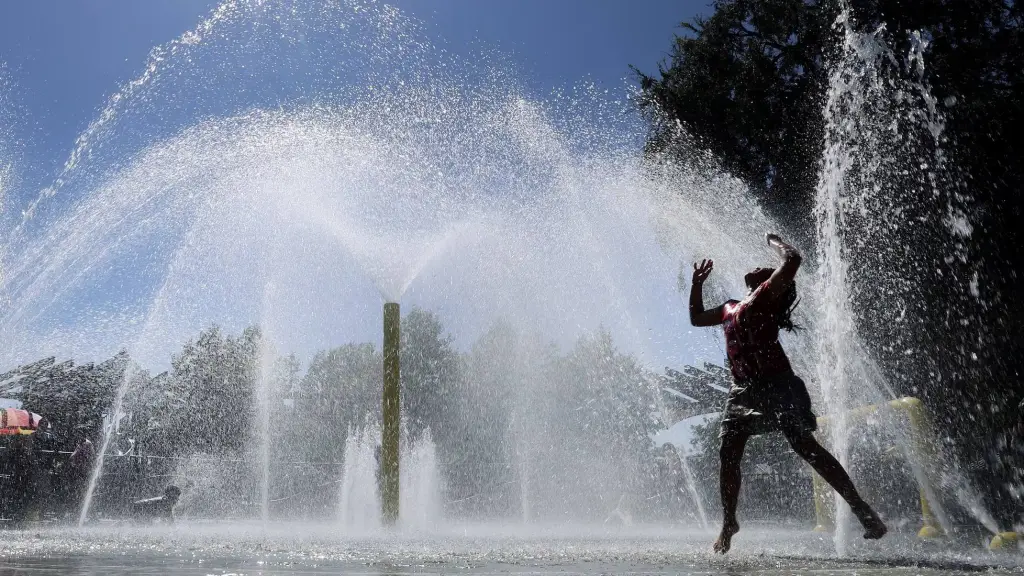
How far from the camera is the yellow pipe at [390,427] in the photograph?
21.4 feet

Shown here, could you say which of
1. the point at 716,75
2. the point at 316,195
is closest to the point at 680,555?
the point at 316,195

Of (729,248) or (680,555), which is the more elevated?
(729,248)

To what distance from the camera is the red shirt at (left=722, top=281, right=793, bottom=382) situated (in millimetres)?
4281

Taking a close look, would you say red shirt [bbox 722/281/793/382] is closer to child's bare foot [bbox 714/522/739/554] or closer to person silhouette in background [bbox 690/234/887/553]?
person silhouette in background [bbox 690/234/887/553]

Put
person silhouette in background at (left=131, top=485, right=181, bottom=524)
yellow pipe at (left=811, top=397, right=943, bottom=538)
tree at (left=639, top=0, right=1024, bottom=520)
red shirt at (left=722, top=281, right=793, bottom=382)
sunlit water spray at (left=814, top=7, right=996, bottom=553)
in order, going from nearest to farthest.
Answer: red shirt at (left=722, top=281, right=793, bottom=382) < yellow pipe at (left=811, top=397, right=943, bottom=538) < tree at (left=639, top=0, right=1024, bottom=520) < sunlit water spray at (left=814, top=7, right=996, bottom=553) < person silhouette in background at (left=131, top=485, right=181, bottom=524)

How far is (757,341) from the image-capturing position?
4316 millimetres

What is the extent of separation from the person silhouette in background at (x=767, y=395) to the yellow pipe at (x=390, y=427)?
2.96 meters

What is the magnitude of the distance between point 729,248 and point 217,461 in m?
17.5

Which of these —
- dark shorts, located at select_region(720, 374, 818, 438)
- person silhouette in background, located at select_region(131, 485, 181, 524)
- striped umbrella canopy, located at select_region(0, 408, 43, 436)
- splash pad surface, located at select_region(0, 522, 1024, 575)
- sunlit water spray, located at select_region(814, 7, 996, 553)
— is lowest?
splash pad surface, located at select_region(0, 522, 1024, 575)

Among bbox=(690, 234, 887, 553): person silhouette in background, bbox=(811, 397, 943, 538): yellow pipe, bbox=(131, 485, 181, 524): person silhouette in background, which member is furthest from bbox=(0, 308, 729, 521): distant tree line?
bbox=(690, 234, 887, 553): person silhouette in background

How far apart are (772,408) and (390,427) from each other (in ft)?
11.0

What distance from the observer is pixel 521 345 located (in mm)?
21828

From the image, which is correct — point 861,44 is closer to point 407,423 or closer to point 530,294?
point 530,294

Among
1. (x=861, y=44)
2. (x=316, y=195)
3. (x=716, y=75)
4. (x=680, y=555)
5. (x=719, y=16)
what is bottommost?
(x=680, y=555)
